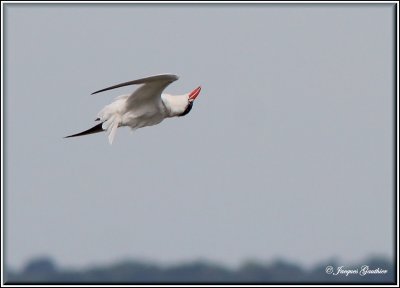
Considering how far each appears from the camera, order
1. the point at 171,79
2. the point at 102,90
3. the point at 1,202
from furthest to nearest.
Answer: the point at 1,202 < the point at 171,79 < the point at 102,90

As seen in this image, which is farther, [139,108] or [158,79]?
[139,108]

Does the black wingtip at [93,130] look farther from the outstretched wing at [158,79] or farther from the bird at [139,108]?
the outstretched wing at [158,79]

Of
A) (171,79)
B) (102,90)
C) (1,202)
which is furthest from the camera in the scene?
(1,202)

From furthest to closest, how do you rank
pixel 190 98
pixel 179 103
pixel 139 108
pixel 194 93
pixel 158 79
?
pixel 194 93 < pixel 190 98 < pixel 179 103 < pixel 139 108 < pixel 158 79

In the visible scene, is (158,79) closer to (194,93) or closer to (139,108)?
(139,108)

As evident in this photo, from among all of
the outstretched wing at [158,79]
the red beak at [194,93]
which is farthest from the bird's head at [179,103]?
the outstretched wing at [158,79]

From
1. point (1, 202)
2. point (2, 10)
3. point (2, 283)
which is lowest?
point (2, 283)

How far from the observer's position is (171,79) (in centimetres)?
1734

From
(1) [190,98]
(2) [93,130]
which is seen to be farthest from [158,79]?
(2) [93,130]

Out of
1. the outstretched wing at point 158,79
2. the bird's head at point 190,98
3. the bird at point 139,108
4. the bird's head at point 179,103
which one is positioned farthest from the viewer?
the bird's head at point 190,98

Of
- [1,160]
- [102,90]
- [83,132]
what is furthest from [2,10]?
[102,90]

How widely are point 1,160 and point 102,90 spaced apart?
5.17 m

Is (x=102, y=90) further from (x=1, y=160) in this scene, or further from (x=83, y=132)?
(x=1, y=160)

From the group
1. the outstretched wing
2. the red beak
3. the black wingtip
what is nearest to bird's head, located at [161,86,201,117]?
the red beak
